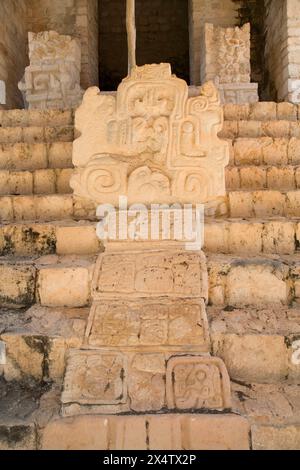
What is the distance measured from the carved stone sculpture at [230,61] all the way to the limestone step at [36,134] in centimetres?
290

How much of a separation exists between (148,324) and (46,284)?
619 mm

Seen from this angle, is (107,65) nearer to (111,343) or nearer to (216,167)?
(216,167)

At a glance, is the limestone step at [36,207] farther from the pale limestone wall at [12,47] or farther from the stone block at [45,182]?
the pale limestone wall at [12,47]

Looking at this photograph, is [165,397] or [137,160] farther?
[137,160]

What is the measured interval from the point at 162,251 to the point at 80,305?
54cm

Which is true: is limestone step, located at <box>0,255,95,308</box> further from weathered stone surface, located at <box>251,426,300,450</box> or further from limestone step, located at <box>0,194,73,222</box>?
weathered stone surface, located at <box>251,426,300,450</box>

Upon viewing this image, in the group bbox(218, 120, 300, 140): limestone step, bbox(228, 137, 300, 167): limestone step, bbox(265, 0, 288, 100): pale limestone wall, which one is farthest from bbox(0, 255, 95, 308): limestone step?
bbox(265, 0, 288, 100): pale limestone wall

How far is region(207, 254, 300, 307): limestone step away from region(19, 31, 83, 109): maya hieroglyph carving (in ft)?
13.9

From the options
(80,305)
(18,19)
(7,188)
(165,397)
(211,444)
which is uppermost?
(18,19)

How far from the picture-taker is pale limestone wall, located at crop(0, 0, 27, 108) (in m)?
6.21

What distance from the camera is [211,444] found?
4.64ft

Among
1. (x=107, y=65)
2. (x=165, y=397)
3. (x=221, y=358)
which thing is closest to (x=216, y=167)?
(x=221, y=358)

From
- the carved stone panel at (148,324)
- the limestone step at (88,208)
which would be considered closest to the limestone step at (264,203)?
the limestone step at (88,208)

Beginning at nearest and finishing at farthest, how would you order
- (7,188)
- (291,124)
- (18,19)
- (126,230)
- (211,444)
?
1. (211,444)
2. (126,230)
3. (7,188)
4. (291,124)
5. (18,19)
